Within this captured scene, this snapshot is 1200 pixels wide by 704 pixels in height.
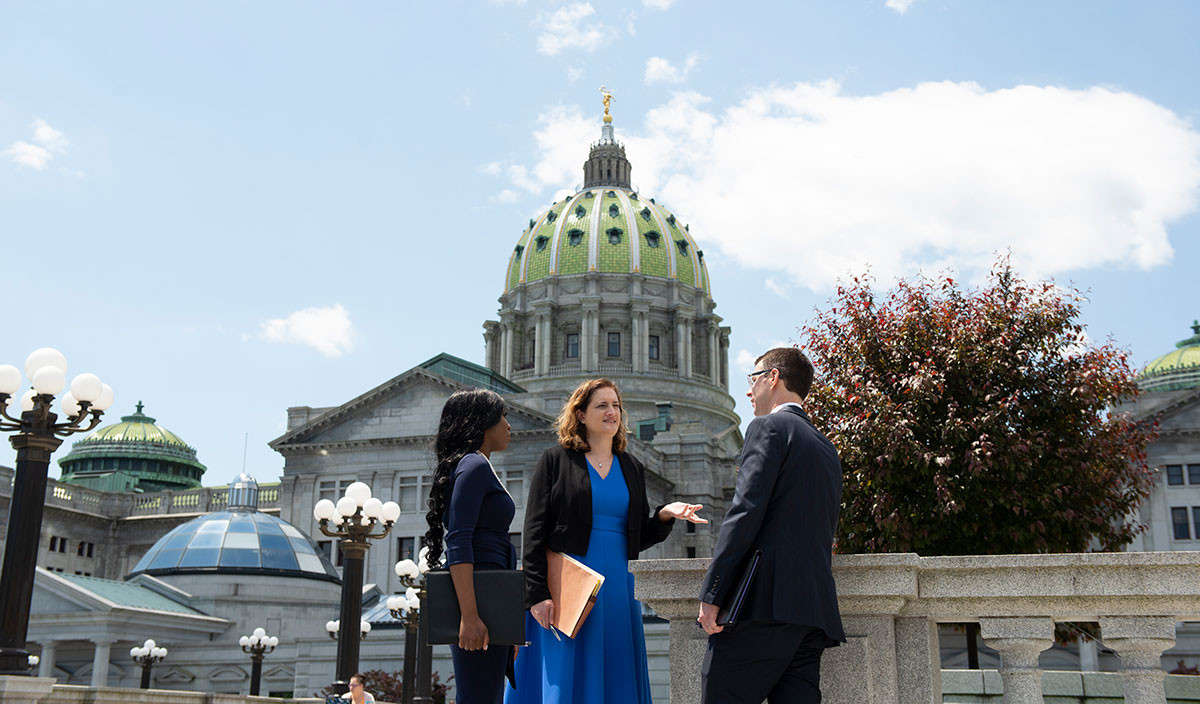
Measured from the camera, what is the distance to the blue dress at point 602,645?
6273mm

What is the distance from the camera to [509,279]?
102m

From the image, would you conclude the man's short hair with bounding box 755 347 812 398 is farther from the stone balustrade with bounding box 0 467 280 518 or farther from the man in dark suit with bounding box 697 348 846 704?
the stone balustrade with bounding box 0 467 280 518

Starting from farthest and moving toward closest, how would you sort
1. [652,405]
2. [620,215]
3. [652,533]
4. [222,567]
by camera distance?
[620,215], [652,405], [222,567], [652,533]

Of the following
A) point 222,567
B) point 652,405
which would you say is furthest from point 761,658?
point 652,405

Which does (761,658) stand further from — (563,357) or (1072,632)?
(563,357)

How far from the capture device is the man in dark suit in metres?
5.48

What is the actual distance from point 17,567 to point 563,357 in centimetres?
8159

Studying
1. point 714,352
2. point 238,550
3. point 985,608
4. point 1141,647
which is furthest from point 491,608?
point 714,352

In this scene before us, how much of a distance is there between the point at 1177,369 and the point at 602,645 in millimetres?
80529

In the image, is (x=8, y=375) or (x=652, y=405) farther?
(x=652, y=405)

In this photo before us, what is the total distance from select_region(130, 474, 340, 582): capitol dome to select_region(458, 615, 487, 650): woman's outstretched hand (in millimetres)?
51056

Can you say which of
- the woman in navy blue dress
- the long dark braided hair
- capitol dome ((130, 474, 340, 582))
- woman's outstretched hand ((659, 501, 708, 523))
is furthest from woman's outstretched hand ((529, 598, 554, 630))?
capitol dome ((130, 474, 340, 582))

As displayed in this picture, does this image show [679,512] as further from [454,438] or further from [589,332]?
[589,332]

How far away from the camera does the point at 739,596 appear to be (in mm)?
5461
